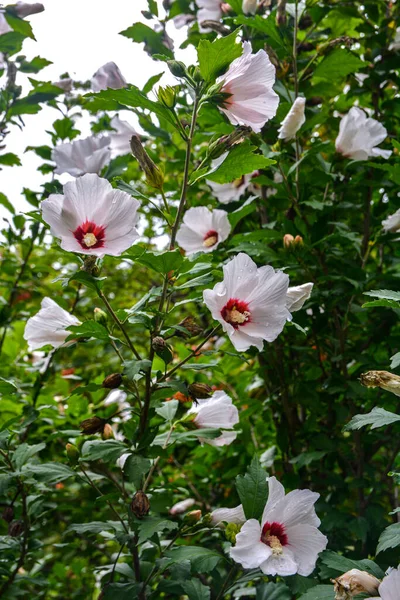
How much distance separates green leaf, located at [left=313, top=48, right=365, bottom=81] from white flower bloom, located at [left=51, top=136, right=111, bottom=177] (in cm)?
60

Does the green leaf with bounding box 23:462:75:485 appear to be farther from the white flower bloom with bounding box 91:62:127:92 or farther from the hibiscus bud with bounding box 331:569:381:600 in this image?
the white flower bloom with bounding box 91:62:127:92

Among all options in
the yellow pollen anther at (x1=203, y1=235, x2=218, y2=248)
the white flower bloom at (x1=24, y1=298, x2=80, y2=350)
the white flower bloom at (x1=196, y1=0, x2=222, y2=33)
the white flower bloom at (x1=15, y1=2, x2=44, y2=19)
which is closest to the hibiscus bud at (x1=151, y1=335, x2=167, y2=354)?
the white flower bloom at (x1=24, y1=298, x2=80, y2=350)

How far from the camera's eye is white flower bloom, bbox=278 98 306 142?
52.3 inches

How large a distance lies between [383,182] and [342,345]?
1.45ft

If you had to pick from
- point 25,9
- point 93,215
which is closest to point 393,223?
point 93,215

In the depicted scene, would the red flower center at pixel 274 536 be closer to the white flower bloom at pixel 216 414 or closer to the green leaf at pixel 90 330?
the white flower bloom at pixel 216 414

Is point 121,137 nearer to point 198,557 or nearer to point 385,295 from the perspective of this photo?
point 385,295

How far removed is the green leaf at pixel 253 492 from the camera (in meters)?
1.01

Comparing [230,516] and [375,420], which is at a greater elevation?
[375,420]

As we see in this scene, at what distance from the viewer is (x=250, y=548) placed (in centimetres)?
95

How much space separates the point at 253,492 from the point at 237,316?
12.1 inches

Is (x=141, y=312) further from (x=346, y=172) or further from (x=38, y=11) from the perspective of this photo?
(x=38, y=11)

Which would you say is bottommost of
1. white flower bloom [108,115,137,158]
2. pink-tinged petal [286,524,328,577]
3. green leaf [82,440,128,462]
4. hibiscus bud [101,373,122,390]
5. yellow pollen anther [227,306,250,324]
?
pink-tinged petal [286,524,328,577]

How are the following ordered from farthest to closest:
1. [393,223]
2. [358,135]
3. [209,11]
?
[209,11] < [358,135] < [393,223]
